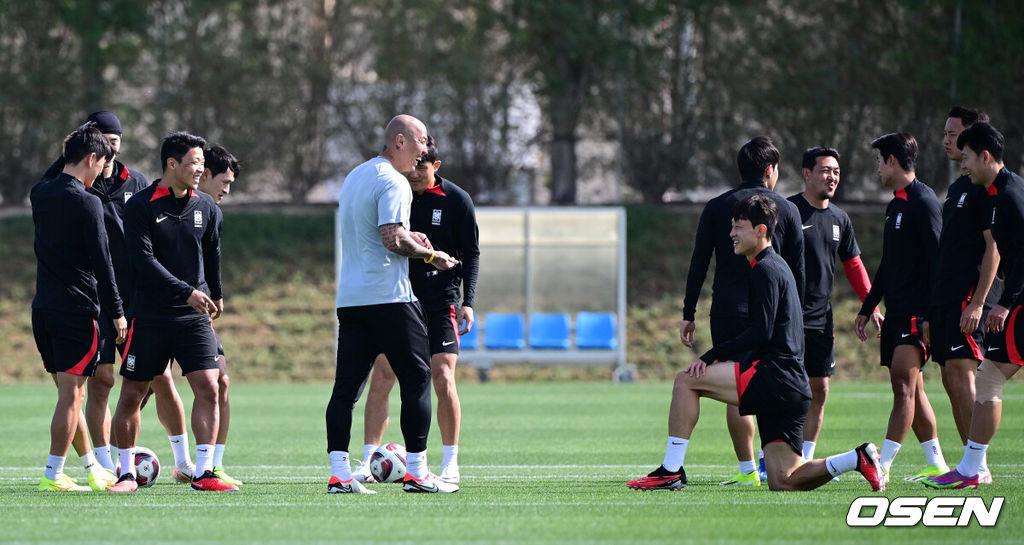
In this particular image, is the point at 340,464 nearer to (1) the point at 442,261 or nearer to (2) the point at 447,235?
(1) the point at 442,261

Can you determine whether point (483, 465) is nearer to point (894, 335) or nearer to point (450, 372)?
point (450, 372)

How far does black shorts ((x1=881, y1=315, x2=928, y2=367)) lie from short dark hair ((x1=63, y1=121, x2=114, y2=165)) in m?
5.32

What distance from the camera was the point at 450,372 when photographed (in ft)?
28.9

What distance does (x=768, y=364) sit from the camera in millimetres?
7754

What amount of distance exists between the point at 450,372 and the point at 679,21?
1971 cm

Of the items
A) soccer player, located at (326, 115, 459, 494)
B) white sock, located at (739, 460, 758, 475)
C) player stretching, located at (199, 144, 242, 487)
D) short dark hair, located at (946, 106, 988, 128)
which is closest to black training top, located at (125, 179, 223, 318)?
player stretching, located at (199, 144, 242, 487)

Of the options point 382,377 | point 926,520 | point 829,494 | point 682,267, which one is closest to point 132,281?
point 382,377

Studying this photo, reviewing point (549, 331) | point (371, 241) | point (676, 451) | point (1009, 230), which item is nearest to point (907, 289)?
point (1009, 230)

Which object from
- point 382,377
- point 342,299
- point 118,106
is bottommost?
point 382,377

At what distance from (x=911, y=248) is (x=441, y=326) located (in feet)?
10.6

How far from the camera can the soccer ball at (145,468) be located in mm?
8688

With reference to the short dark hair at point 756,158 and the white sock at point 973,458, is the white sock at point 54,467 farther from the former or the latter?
the white sock at point 973,458

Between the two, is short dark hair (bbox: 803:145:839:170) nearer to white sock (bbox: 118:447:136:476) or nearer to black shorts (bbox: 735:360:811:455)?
black shorts (bbox: 735:360:811:455)

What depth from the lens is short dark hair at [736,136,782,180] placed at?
8.68 metres
